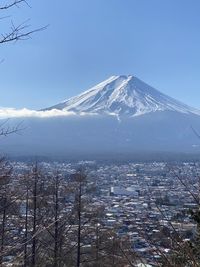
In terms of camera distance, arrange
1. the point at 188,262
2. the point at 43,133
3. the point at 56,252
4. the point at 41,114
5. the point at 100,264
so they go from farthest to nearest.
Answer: the point at 41,114 → the point at 43,133 → the point at 100,264 → the point at 56,252 → the point at 188,262

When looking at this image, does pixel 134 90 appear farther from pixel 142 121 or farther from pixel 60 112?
pixel 60 112

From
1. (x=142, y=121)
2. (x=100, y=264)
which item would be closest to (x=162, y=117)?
(x=142, y=121)

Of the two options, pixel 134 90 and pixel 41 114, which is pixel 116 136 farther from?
pixel 41 114

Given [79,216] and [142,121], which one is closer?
[79,216]

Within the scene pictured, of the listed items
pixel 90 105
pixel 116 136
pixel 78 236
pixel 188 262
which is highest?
pixel 90 105

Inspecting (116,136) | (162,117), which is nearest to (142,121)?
(162,117)

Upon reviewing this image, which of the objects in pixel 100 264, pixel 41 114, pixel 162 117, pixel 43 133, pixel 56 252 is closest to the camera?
pixel 56 252

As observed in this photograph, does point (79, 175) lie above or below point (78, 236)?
above
